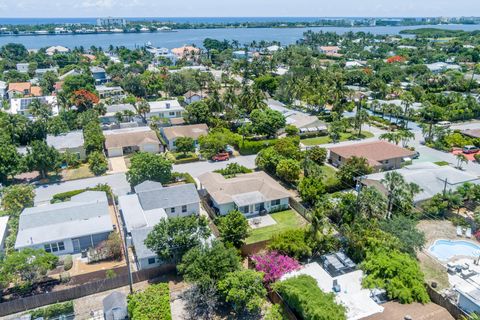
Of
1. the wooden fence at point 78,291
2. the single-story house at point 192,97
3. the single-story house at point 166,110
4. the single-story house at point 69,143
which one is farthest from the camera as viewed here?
the single-story house at point 192,97

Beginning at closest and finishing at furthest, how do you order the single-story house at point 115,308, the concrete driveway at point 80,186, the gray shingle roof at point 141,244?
the single-story house at point 115,308 < the gray shingle roof at point 141,244 < the concrete driveway at point 80,186

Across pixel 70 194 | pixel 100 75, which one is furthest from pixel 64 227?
pixel 100 75

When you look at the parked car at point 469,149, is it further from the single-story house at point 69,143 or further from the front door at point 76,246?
the single-story house at point 69,143

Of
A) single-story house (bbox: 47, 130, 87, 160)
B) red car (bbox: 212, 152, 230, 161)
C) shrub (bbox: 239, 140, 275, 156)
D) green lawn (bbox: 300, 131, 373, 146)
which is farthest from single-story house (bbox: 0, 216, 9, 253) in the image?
green lawn (bbox: 300, 131, 373, 146)

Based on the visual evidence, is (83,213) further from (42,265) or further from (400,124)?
(400,124)

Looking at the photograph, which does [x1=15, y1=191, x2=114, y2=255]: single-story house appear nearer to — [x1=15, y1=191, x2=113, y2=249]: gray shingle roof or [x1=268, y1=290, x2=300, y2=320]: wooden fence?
[x1=15, y1=191, x2=113, y2=249]: gray shingle roof

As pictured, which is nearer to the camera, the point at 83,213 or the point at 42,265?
the point at 42,265

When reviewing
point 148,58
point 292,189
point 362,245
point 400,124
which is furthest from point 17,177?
point 148,58

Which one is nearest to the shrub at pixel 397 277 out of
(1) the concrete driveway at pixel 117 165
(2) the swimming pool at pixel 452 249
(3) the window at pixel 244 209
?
(2) the swimming pool at pixel 452 249
